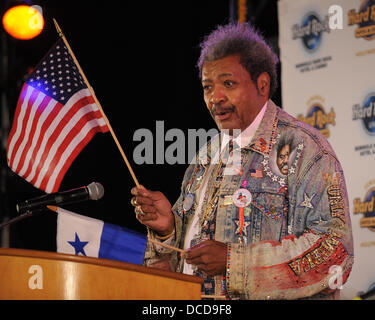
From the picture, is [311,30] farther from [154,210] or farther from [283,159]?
[154,210]

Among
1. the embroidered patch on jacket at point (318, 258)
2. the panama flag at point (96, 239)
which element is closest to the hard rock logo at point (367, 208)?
the embroidered patch on jacket at point (318, 258)

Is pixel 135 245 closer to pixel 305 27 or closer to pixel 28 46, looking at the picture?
pixel 305 27

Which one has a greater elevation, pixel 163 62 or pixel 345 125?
pixel 163 62

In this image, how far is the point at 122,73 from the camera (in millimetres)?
6020

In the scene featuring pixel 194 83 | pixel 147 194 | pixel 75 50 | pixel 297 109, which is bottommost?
pixel 147 194

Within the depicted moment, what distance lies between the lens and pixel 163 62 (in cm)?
598

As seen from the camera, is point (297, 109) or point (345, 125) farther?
point (297, 109)

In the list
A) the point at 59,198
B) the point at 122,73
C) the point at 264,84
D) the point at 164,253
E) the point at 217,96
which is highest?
the point at 122,73

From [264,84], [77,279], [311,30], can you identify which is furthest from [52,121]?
[311,30]

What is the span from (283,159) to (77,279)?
57.5 inches

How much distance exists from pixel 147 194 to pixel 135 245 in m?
0.29

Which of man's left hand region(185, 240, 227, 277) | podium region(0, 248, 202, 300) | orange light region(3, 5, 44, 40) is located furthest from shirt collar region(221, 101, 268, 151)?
orange light region(3, 5, 44, 40)

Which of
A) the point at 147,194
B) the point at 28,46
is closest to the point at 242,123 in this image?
the point at 147,194

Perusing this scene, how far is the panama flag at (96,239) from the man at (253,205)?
0.18 metres
